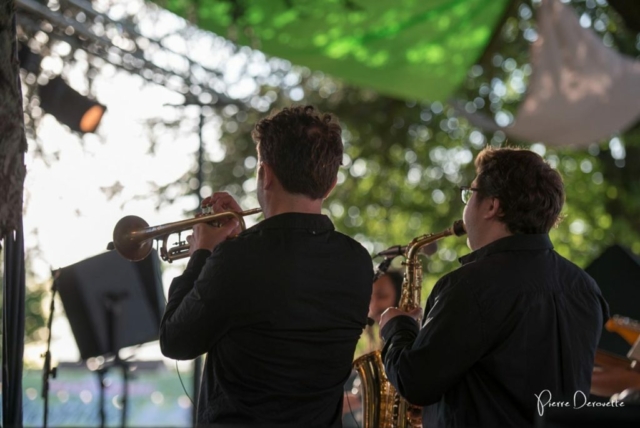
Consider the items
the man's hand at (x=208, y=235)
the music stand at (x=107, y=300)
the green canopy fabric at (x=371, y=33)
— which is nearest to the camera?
the man's hand at (x=208, y=235)

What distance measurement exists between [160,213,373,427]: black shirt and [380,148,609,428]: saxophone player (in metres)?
0.32

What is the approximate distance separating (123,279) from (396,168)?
9.04m

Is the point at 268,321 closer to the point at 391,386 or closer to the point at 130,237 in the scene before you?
the point at 130,237

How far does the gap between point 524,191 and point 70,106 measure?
3.94 meters

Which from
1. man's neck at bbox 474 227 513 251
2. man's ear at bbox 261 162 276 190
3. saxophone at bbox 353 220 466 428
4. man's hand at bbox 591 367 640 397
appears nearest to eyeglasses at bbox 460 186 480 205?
man's neck at bbox 474 227 513 251

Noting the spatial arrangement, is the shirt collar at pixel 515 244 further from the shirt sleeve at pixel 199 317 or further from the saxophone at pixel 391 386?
the shirt sleeve at pixel 199 317

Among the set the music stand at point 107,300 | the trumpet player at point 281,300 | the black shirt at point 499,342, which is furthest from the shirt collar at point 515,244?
the music stand at point 107,300

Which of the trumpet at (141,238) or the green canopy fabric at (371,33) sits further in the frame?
the green canopy fabric at (371,33)

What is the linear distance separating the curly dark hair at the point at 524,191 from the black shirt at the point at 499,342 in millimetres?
60

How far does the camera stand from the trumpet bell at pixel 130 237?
3521 millimetres

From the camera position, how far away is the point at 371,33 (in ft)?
21.6

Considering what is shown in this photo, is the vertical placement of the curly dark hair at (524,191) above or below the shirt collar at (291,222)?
above

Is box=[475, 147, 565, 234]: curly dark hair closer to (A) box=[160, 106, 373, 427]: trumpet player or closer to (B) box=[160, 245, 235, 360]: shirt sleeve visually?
(A) box=[160, 106, 373, 427]: trumpet player

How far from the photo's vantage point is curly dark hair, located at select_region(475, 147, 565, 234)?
317 cm
